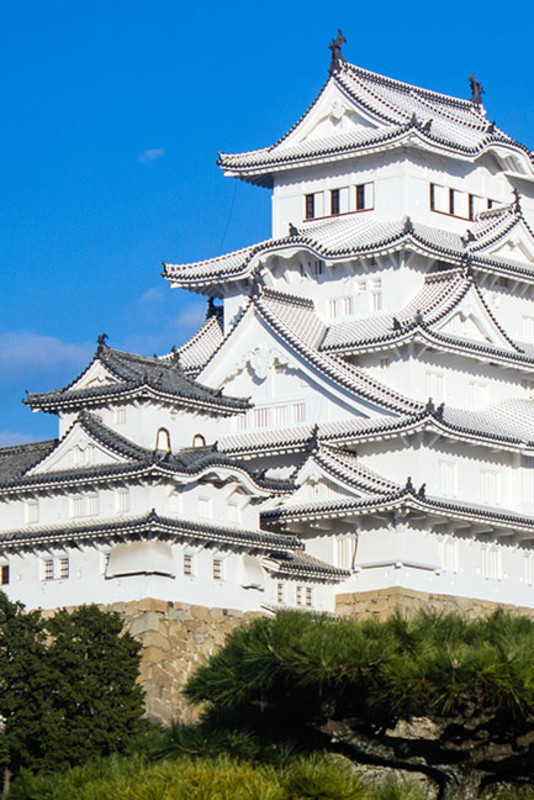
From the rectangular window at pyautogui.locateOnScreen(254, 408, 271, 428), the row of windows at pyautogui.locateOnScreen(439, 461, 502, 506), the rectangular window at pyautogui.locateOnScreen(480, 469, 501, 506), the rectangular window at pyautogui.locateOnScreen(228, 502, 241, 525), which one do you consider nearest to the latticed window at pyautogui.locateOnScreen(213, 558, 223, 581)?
the rectangular window at pyautogui.locateOnScreen(228, 502, 241, 525)

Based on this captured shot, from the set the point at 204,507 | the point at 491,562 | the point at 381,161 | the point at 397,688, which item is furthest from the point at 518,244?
the point at 397,688

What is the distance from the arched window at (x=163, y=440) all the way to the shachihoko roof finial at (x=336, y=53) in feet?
62.4

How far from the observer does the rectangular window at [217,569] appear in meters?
59.8

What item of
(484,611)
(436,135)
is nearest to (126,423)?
(484,611)

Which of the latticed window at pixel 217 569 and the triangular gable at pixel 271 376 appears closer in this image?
the latticed window at pixel 217 569

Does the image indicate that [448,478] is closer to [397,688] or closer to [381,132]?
[381,132]

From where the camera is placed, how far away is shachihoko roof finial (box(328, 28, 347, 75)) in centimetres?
7469

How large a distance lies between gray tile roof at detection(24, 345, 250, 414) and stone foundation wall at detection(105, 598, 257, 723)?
21.4 ft

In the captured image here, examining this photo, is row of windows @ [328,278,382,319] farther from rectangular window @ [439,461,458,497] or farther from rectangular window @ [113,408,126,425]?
rectangular window @ [113,408,126,425]

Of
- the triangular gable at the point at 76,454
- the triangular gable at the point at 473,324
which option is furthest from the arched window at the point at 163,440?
the triangular gable at the point at 473,324

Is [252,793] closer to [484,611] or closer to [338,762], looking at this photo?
[338,762]

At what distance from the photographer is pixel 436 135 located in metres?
72.2

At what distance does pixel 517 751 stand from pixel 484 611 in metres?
23.6

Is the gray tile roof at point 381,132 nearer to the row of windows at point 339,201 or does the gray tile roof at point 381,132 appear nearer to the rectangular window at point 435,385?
the row of windows at point 339,201
